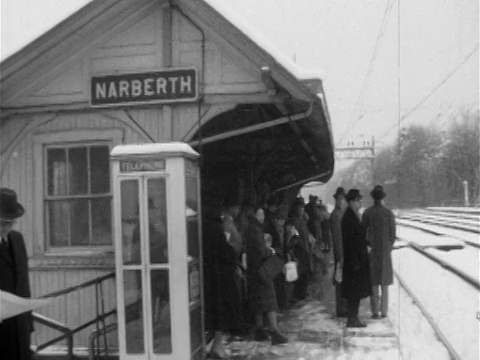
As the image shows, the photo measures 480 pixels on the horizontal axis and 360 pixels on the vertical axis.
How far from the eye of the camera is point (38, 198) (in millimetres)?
6922

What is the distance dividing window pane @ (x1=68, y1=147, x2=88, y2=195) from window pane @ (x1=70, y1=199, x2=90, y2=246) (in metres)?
0.14

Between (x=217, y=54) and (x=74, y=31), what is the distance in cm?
160

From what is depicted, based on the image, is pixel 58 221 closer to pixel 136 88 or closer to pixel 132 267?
pixel 132 267

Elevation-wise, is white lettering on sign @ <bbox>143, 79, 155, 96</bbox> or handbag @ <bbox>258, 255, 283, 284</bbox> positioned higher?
white lettering on sign @ <bbox>143, 79, 155, 96</bbox>

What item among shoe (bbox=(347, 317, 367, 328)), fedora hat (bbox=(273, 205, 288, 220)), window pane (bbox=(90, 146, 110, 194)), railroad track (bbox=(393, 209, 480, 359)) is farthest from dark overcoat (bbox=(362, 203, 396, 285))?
window pane (bbox=(90, 146, 110, 194))

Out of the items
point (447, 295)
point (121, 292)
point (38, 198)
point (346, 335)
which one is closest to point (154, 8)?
point (38, 198)

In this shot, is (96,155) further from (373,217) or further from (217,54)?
(373,217)

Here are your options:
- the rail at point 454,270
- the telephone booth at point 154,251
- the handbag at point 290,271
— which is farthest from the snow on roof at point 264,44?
the rail at point 454,270

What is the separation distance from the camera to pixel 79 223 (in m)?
6.92

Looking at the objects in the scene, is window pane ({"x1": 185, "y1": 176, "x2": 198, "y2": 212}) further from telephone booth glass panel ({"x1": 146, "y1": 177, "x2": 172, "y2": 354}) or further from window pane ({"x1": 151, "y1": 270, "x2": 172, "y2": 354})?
window pane ({"x1": 151, "y1": 270, "x2": 172, "y2": 354})

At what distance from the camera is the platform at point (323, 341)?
6.69 meters

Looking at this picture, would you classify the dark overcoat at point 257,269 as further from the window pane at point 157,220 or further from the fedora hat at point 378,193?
the fedora hat at point 378,193

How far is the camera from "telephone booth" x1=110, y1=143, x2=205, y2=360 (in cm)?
568

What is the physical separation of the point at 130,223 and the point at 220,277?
4.14 ft
